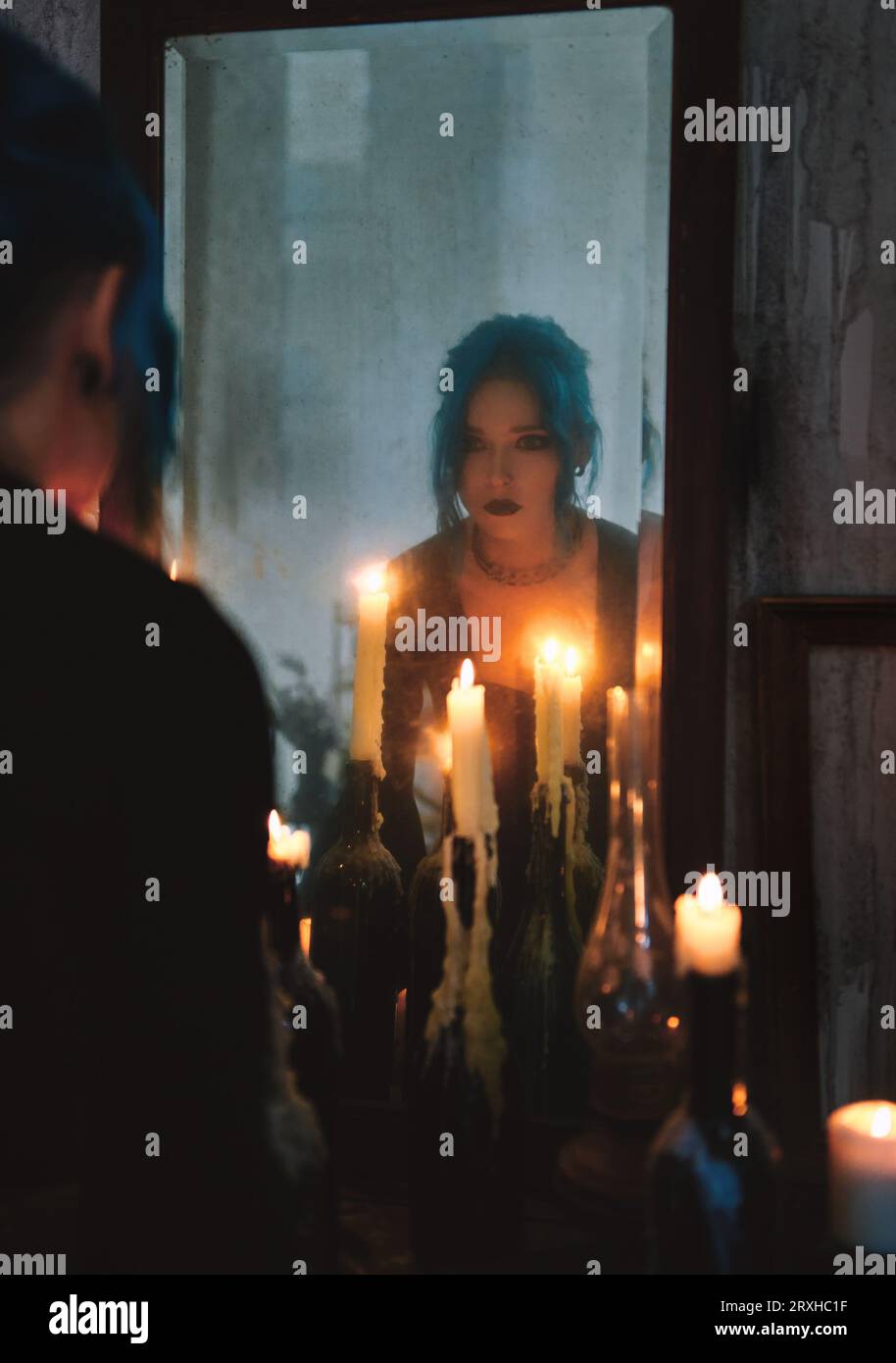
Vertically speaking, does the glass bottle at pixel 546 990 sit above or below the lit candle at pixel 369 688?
below

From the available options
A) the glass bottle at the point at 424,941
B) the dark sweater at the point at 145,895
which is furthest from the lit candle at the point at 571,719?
the dark sweater at the point at 145,895

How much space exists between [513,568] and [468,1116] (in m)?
0.51

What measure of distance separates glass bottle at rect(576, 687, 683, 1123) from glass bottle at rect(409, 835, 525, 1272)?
0.08 metres

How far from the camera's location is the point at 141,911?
0.68m

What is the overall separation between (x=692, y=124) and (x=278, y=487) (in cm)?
50

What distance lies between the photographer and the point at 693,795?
1020mm

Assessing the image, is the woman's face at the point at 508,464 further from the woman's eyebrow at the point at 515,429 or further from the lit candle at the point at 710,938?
the lit candle at the point at 710,938

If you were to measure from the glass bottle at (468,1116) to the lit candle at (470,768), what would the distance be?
0.01 m

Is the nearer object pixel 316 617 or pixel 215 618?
pixel 215 618

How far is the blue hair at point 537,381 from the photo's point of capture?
103 cm

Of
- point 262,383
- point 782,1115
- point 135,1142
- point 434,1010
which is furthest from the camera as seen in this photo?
point 262,383

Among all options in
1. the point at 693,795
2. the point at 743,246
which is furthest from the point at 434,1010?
the point at 743,246

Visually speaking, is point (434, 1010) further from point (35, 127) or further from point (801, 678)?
point (35, 127)

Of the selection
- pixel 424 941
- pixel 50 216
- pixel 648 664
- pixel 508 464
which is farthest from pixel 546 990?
pixel 50 216
